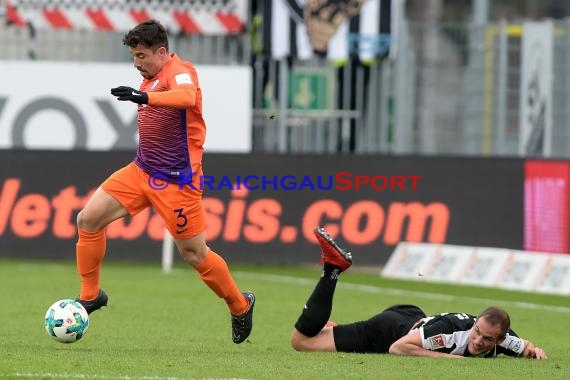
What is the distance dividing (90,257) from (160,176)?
73cm

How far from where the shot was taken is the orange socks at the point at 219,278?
10.2 m

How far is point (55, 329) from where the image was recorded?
9.88 meters

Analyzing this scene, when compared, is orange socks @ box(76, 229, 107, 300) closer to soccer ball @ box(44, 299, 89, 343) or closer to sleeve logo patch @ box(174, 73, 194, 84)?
soccer ball @ box(44, 299, 89, 343)

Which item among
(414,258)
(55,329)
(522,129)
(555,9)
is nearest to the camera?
(55,329)

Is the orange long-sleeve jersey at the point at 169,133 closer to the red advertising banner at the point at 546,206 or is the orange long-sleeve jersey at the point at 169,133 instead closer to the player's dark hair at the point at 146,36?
the player's dark hair at the point at 146,36

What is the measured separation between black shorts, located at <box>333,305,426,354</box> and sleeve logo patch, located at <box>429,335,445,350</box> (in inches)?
14.4

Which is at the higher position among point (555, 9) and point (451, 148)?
point (555, 9)

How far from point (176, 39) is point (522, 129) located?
17.9ft

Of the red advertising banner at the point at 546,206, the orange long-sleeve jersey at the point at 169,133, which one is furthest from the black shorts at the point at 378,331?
the red advertising banner at the point at 546,206

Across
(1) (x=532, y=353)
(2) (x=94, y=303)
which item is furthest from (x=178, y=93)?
(1) (x=532, y=353)

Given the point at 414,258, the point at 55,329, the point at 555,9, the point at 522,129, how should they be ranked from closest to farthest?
the point at 55,329 < the point at 414,258 < the point at 522,129 < the point at 555,9

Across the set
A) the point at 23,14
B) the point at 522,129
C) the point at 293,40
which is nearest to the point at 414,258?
the point at 522,129

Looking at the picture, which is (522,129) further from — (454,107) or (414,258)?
(414,258)

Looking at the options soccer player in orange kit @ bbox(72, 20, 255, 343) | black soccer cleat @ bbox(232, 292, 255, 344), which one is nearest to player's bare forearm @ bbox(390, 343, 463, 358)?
black soccer cleat @ bbox(232, 292, 255, 344)
